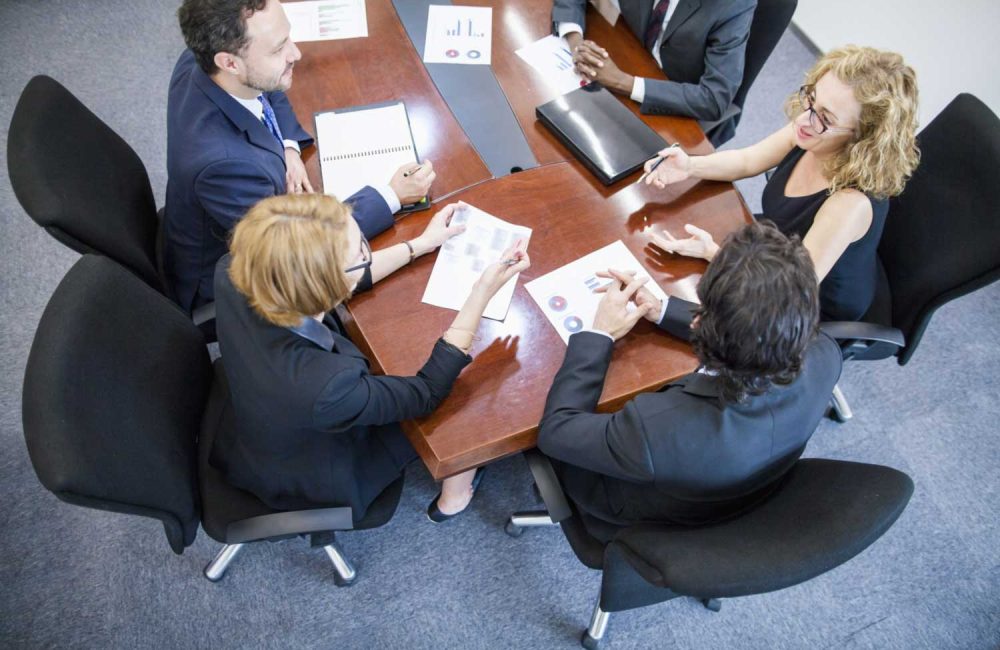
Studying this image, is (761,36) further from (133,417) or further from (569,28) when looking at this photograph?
(133,417)

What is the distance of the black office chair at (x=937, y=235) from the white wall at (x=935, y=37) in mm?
1442

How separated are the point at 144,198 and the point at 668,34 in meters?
1.73

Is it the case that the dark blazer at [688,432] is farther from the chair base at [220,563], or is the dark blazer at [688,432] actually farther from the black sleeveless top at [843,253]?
the chair base at [220,563]

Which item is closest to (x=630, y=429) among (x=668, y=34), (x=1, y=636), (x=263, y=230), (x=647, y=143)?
(x=263, y=230)

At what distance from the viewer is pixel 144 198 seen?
1.85 m

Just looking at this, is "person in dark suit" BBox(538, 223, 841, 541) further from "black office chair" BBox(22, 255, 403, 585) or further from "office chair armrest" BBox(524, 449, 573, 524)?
"black office chair" BBox(22, 255, 403, 585)

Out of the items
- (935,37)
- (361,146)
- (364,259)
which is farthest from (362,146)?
(935,37)

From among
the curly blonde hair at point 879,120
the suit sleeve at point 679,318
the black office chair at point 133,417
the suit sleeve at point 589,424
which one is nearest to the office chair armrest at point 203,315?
the black office chair at point 133,417

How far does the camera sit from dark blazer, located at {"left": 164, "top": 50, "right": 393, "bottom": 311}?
5.38 feet

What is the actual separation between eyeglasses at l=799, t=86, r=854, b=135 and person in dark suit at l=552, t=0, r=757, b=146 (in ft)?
1.17

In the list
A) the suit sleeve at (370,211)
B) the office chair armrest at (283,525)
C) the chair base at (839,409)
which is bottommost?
the chair base at (839,409)

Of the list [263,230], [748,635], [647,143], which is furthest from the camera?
[748,635]

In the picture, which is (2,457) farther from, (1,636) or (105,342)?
(105,342)

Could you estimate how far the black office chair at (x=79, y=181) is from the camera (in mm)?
1463
